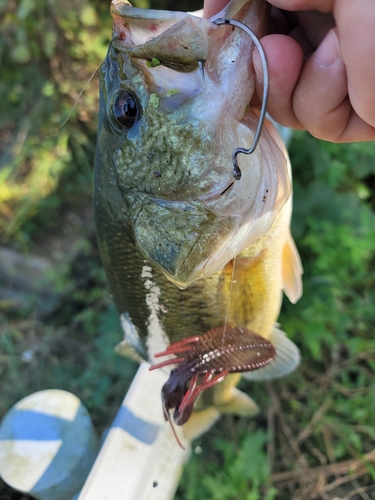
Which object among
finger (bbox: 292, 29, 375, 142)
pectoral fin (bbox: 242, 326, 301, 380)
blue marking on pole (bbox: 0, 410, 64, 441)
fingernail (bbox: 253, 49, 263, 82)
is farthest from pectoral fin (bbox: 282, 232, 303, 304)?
blue marking on pole (bbox: 0, 410, 64, 441)

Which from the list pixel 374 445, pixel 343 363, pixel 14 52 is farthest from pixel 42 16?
pixel 374 445

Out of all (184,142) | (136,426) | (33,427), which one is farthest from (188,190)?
(33,427)

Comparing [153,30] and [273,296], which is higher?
[153,30]

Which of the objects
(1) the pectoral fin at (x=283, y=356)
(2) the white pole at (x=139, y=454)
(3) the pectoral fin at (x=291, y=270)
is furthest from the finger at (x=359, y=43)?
(2) the white pole at (x=139, y=454)

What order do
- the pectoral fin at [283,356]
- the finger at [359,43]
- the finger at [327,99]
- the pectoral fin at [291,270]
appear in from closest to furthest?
the finger at [359,43] < the finger at [327,99] < the pectoral fin at [291,270] < the pectoral fin at [283,356]

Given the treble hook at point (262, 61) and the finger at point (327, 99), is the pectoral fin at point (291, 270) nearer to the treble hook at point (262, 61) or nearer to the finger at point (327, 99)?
the finger at point (327, 99)

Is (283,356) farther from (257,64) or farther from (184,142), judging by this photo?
(257,64)

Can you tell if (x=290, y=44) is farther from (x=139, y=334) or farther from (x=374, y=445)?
(x=374, y=445)
